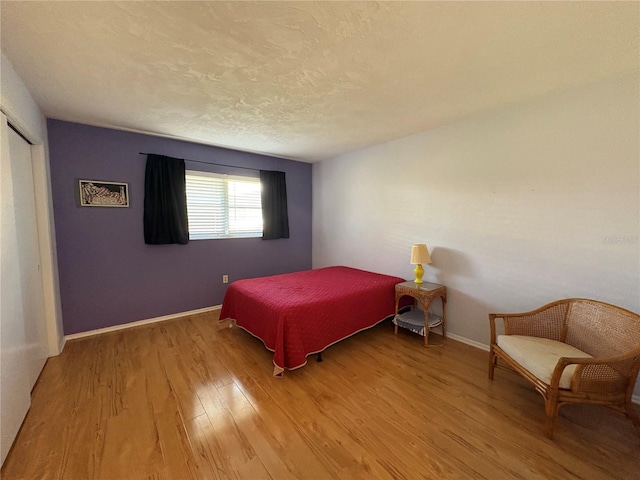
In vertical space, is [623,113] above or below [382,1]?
below

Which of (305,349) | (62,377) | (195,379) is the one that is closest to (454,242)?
(305,349)

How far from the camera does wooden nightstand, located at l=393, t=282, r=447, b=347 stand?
271 centimetres

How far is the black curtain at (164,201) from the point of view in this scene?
316 centimetres

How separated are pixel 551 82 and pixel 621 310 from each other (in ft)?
5.71

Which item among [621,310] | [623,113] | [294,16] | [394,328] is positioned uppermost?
[294,16]

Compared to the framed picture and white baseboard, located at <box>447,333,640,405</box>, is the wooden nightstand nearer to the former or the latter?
white baseboard, located at <box>447,333,640,405</box>

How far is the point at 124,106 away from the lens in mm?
2354

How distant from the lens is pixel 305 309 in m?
2.30

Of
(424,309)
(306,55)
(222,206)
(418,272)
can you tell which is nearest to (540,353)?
(424,309)

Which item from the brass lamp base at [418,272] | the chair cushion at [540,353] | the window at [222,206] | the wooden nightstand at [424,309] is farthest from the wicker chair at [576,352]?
the window at [222,206]

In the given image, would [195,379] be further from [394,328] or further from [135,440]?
[394,328]

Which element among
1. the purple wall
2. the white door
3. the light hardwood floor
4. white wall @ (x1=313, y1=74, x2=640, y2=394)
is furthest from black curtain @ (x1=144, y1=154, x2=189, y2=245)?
white wall @ (x1=313, y1=74, x2=640, y2=394)

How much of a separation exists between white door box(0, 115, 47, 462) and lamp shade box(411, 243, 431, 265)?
10.8ft

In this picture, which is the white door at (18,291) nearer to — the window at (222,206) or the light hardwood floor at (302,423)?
the light hardwood floor at (302,423)
